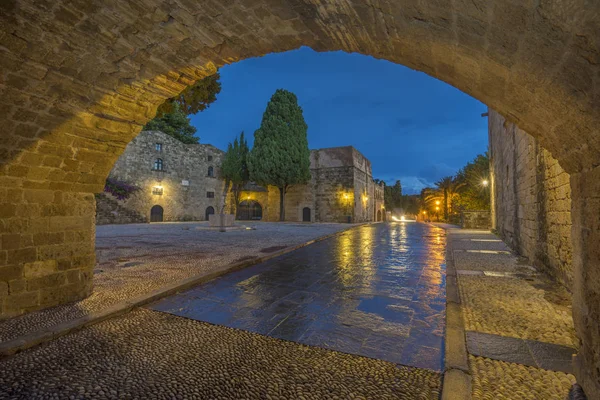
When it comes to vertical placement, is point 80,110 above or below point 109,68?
below

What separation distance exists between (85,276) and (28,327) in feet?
3.48

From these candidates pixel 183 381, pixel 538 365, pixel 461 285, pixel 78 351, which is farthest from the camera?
pixel 461 285

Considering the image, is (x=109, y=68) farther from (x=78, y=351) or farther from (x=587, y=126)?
(x=587, y=126)

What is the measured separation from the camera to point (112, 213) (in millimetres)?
19312

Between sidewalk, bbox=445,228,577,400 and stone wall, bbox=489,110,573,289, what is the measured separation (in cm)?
44

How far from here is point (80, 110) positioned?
315 cm

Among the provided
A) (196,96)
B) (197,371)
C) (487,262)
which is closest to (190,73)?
(196,96)

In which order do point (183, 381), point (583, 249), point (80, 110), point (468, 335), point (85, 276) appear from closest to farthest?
point (583, 249) → point (183, 381) → point (468, 335) → point (80, 110) → point (85, 276)

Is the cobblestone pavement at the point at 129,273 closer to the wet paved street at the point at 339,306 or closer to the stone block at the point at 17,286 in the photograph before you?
the stone block at the point at 17,286

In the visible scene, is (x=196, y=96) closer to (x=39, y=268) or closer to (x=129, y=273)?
(x=129, y=273)

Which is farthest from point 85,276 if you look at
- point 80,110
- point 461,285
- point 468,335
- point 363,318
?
point 461,285

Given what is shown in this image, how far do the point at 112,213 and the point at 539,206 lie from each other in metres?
23.0

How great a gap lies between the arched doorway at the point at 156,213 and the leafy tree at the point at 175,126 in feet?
33.6

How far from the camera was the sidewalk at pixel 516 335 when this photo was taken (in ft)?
6.39
